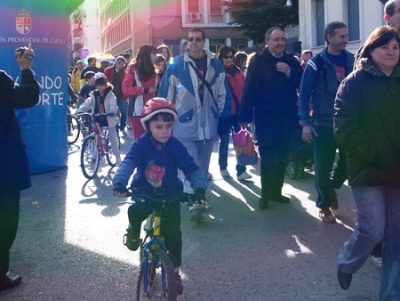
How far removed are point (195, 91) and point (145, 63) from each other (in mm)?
1993

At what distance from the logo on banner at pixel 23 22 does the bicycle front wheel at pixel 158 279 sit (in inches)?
260

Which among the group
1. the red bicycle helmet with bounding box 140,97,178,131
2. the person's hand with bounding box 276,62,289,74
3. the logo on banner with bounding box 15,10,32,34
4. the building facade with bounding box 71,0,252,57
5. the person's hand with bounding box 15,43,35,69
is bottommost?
the red bicycle helmet with bounding box 140,97,178,131

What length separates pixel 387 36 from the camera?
4.40 meters

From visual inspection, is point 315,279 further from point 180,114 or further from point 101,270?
point 180,114

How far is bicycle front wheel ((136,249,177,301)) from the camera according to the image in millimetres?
4266

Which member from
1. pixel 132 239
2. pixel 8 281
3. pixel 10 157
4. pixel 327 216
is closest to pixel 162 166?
pixel 132 239

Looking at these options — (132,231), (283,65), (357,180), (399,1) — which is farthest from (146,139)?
(283,65)

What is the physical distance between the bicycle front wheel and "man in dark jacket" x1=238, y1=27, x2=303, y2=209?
11.5 feet

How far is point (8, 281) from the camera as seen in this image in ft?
17.5

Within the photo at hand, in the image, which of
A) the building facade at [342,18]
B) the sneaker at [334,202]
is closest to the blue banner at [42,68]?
the sneaker at [334,202]

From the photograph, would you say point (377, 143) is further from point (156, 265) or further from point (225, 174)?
point (225, 174)

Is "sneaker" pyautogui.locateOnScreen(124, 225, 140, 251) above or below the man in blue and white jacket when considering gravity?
below

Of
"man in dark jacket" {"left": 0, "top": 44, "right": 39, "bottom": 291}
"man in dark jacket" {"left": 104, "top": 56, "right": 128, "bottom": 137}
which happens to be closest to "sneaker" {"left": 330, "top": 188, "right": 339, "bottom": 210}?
"man in dark jacket" {"left": 0, "top": 44, "right": 39, "bottom": 291}

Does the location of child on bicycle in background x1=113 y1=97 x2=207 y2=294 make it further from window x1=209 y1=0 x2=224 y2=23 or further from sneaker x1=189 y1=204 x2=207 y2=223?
window x1=209 y1=0 x2=224 y2=23
